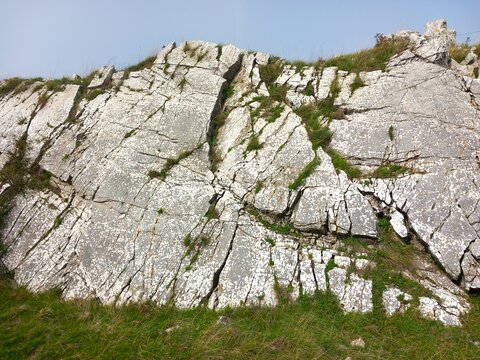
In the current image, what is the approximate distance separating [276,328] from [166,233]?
13.1ft

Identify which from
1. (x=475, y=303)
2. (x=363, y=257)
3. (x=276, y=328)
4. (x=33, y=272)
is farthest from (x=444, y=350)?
(x=33, y=272)

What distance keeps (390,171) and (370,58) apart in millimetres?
5627

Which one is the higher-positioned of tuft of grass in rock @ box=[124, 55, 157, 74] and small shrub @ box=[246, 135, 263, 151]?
tuft of grass in rock @ box=[124, 55, 157, 74]

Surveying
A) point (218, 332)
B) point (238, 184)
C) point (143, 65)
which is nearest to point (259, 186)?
point (238, 184)

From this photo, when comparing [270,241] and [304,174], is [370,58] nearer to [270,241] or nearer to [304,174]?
[304,174]

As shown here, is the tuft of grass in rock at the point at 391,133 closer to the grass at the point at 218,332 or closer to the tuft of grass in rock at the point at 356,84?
the tuft of grass in rock at the point at 356,84

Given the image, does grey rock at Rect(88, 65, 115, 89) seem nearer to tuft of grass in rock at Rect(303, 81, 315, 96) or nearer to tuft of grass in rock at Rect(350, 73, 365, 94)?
tuft of grass in rock at Rect(303, 81, 315, 96)

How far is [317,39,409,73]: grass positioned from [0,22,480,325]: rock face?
424mm

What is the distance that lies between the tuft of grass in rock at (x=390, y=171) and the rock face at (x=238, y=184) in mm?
91

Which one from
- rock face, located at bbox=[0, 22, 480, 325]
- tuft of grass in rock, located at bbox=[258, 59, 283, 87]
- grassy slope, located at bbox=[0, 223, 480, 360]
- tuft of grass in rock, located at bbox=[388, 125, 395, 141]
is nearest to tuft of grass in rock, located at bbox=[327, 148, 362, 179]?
rock face, located at bbox=[0, 22, 480, 325]

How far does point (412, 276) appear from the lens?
26.1ft

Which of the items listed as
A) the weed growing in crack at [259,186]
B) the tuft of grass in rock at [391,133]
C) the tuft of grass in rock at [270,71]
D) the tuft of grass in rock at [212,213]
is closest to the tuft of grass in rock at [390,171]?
the tuft of grass in rock at [391,133]

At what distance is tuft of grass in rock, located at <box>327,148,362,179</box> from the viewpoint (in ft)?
32.1

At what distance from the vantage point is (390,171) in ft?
→ 31.5
